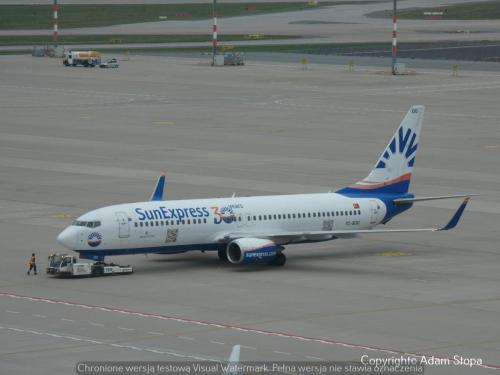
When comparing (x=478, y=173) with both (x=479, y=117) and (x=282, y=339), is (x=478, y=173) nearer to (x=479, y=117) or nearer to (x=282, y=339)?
(x=479, y=117)

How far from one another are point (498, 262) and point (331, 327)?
16478mm

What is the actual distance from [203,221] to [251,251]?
2674mm

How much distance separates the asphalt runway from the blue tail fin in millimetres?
2979

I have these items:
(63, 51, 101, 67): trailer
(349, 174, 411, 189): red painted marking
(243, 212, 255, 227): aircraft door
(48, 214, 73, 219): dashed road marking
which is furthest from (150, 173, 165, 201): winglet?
(63, 51, 101, 67): trailer

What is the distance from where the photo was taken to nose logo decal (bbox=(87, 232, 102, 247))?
59.6 m

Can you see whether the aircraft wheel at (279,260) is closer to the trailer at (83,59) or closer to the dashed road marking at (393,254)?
the dashed road marking at (393,254)

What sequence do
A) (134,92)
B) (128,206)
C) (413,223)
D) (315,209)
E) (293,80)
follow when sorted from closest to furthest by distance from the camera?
1. (128,206)
2. (315,209)
3. (413,223)
4. (134,92)
5. (293,80)

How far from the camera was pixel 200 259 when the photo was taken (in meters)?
64.9

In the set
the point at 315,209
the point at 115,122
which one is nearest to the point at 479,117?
the point at 115,122

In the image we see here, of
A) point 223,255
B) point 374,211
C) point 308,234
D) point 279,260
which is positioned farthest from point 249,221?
point 374,211

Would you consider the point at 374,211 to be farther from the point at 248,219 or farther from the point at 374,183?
the point at 248,219

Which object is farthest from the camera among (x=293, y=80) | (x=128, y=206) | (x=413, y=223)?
(x=293, y=80)

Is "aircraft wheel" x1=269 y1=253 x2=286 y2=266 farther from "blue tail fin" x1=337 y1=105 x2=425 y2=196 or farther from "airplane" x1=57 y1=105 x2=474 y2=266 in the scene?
"blue tail fin" x1=337 y1=105 x2=425 y2=196

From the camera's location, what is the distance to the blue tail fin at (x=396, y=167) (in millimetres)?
68938
